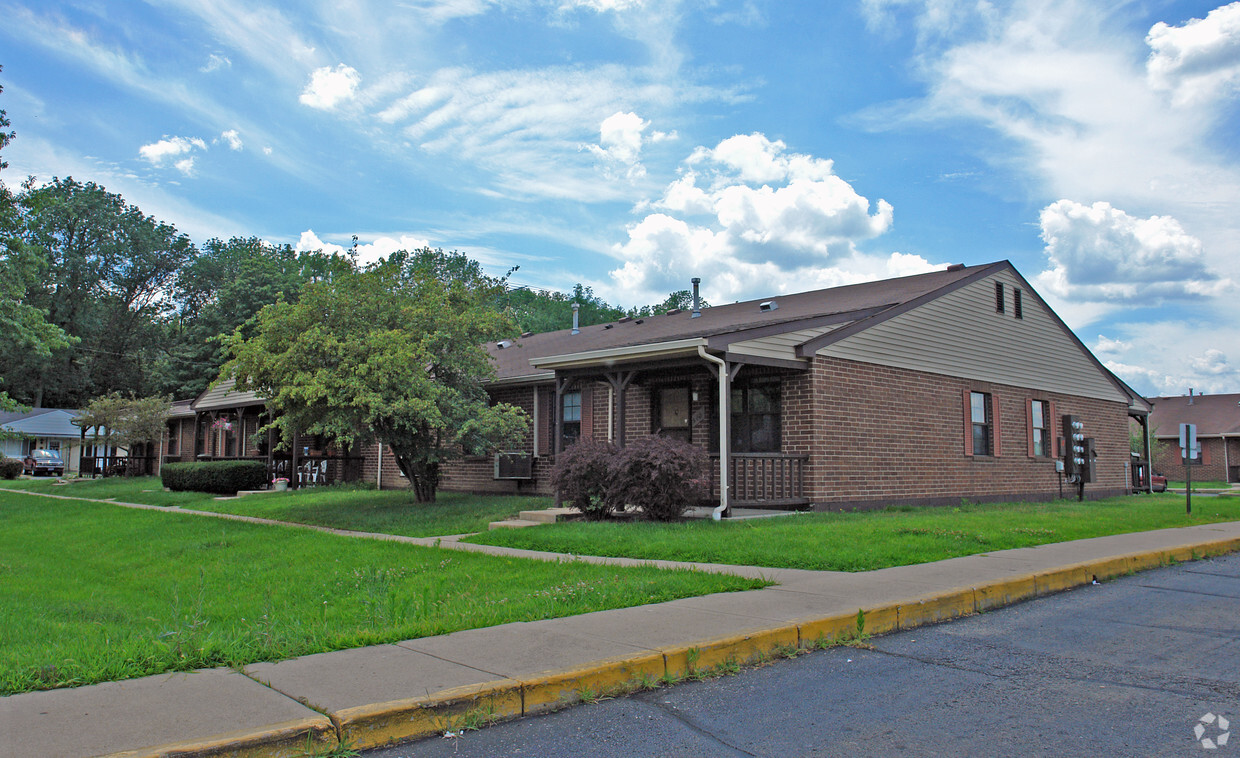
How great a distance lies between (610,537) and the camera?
35.3 feet

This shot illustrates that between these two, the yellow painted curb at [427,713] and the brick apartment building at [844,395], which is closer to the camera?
the yellow painted curb at [427,713]

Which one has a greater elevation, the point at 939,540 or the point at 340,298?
the point at 340,298

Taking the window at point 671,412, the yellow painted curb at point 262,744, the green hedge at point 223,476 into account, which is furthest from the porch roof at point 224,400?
the yellow painted curb at point 262,744

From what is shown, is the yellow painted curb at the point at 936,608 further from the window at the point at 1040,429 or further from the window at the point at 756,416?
the window at the point at 1040,429

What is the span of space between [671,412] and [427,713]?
12489 millimetres

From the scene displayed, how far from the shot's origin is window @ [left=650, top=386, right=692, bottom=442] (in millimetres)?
16156

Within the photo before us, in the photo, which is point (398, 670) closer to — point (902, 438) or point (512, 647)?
point (512, 647)

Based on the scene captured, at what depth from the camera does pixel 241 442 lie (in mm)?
29250

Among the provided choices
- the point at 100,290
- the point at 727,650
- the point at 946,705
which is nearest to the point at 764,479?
the point at 727,650

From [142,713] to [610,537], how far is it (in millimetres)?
7119

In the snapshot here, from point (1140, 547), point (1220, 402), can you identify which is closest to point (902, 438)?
point (1140, 547)

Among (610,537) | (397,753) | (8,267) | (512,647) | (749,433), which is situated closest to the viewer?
(397,753)

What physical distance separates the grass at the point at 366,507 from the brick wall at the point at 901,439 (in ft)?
16.3

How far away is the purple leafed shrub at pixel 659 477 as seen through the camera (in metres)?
12.3
